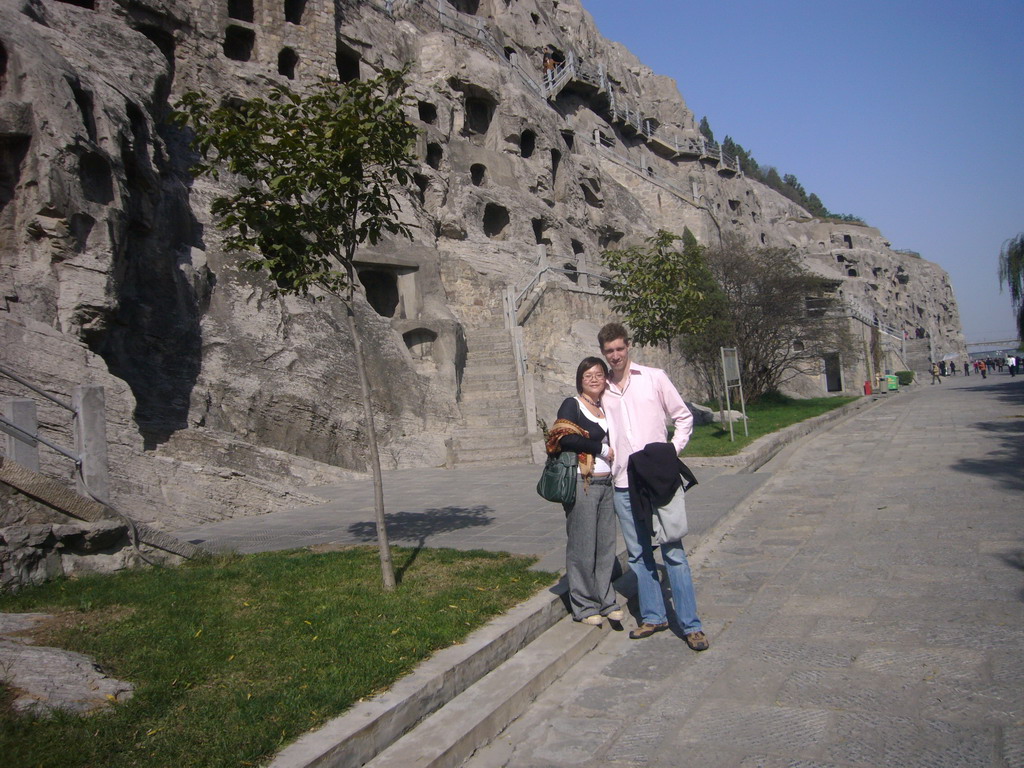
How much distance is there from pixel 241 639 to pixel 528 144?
29827 millimetres

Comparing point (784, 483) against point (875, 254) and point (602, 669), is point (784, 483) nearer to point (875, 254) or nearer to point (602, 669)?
point (602, 669)

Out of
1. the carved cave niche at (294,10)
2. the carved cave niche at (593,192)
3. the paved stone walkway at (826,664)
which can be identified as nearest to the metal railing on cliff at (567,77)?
the carved cave niche at (294,10)

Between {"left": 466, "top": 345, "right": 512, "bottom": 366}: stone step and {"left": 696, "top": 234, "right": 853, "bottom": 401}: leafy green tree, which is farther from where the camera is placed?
{"left": 696, "top": 234, "right": 853, "bottom": 401}: leafy green tree

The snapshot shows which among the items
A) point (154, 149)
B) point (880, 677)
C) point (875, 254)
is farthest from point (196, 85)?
point (875, 254)

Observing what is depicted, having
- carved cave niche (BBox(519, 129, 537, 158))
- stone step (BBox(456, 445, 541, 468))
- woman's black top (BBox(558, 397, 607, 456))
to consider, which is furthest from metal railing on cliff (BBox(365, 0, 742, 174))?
woman's black top (BBox(558, 397, 607, 456))

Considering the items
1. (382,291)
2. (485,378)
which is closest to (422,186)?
(382,291)

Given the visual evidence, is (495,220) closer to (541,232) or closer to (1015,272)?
(541,232)

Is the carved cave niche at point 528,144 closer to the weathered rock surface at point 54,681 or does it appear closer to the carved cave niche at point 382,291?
the carved cave niche at point 382,291

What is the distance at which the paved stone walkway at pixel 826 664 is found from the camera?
322 centimetres

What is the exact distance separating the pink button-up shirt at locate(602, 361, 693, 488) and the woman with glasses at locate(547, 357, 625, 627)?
116mm

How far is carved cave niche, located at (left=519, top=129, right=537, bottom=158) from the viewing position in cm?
3114

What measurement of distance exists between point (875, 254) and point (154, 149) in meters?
78.4

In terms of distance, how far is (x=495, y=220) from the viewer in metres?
28.3

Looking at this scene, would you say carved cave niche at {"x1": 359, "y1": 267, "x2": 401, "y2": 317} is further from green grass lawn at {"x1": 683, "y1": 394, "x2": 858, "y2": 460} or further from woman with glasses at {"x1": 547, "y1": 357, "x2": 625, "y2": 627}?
woman with glasses at {"x1": 547, "y1": 357, "x2": 625, "y2": 627}
